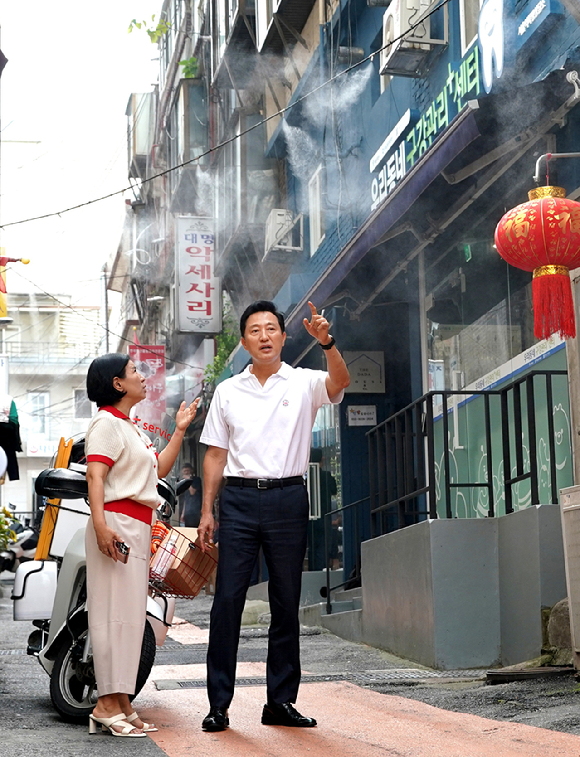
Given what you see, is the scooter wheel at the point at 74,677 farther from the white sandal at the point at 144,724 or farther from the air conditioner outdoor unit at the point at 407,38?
the air conditioner outdoor unit at the point at 407,38

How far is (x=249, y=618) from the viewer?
1253 centimetres

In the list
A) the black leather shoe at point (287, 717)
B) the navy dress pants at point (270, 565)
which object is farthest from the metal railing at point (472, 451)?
the black leather shoe at point (287, 717)

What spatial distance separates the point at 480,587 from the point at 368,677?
3.53ft

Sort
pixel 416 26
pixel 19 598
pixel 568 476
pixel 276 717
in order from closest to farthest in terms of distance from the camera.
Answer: pixel 276 717 → pixel 19 598 → pixel 568 476 → pixel 416 26

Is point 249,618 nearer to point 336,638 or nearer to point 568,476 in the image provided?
point 336,638

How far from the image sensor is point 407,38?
389 inches

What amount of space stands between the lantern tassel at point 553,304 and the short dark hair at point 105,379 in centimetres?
264

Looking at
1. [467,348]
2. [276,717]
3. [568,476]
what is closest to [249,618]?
[467,348]

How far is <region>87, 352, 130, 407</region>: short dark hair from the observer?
192 inches

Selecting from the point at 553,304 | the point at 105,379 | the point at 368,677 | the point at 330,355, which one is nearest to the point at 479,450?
the point at 368,677

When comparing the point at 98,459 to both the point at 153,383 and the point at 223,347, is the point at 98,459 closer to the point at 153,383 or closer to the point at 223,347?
the point at 223,347

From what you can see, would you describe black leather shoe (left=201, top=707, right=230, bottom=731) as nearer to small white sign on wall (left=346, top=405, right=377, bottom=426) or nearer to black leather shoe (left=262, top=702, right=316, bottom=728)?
black leather shoe (left=262, top=702, right=316, bottom=728)

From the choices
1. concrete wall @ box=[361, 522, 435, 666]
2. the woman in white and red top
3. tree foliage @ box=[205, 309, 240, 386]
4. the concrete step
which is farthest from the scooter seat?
tree foliage @ box=[205, 309, 240, 386]

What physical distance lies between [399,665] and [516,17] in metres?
4.77
